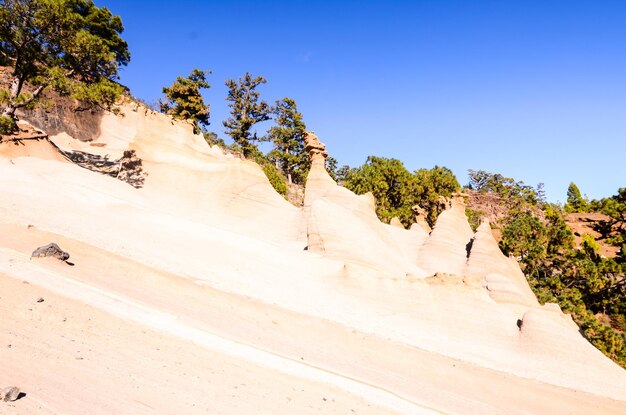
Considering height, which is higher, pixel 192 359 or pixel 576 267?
pixel 576 267

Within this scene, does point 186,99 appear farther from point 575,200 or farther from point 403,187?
point 575,200

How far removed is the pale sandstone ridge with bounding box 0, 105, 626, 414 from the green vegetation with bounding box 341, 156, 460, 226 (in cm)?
2017

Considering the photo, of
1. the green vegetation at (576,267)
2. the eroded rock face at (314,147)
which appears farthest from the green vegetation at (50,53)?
the green vegetation at (576,267)

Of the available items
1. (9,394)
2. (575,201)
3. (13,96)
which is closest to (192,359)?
(9,394)

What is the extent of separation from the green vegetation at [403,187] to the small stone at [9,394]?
1301 inches

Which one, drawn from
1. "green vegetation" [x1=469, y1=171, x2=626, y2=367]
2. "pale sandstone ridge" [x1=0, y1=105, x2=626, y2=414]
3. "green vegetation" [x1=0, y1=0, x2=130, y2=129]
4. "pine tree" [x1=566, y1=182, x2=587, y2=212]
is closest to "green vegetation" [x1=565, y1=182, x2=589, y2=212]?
"pine tree" [x1=566, y1=182, x2=587, y2=212]

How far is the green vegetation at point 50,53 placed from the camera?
16.4 m

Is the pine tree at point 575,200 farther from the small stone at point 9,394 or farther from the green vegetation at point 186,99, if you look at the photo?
the small stone at point 9,394

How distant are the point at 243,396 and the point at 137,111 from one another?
1062 inches

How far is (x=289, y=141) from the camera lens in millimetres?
53156

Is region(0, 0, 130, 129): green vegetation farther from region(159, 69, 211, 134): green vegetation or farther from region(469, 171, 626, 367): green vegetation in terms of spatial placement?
region(469, 171, 626, 367): green vegetation

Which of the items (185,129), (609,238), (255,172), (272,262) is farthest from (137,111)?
(609,238)

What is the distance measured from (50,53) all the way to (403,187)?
2892cm

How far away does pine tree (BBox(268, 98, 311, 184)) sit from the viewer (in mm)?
52619
